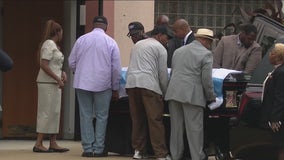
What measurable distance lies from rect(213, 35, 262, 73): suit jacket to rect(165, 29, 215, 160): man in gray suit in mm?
885

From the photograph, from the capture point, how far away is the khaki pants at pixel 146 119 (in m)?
9.26

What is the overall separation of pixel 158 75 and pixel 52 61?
5.74 ft

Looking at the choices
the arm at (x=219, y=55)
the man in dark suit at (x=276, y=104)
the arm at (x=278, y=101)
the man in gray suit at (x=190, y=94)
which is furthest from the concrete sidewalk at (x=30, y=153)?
the arm at (x=278, y=101)

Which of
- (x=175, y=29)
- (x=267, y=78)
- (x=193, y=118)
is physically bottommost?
(x=193, y=118)

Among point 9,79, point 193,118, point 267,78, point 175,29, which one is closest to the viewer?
point 267,78

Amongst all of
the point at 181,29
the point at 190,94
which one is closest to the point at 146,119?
the point at 190,94

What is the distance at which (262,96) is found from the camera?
7762mm

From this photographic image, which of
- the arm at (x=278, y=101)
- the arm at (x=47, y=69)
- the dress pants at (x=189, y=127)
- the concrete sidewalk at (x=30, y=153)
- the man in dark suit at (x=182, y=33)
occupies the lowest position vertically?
the concrete sidewalk at (x=30, y=153)

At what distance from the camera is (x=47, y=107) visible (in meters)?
10.2

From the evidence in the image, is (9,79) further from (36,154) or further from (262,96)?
(262,96)

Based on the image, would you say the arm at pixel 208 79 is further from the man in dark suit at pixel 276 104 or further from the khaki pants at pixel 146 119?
the man in dark suit at pixel 276 104

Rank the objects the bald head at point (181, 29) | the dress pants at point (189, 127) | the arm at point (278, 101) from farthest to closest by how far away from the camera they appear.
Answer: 1. the bald head at point (181, 29)
2. the dress pants at point (189, 127)
3. the arm at point (278, 101)

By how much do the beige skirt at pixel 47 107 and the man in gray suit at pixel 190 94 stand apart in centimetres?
199

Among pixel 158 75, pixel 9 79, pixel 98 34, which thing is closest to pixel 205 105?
pixel 158 75
